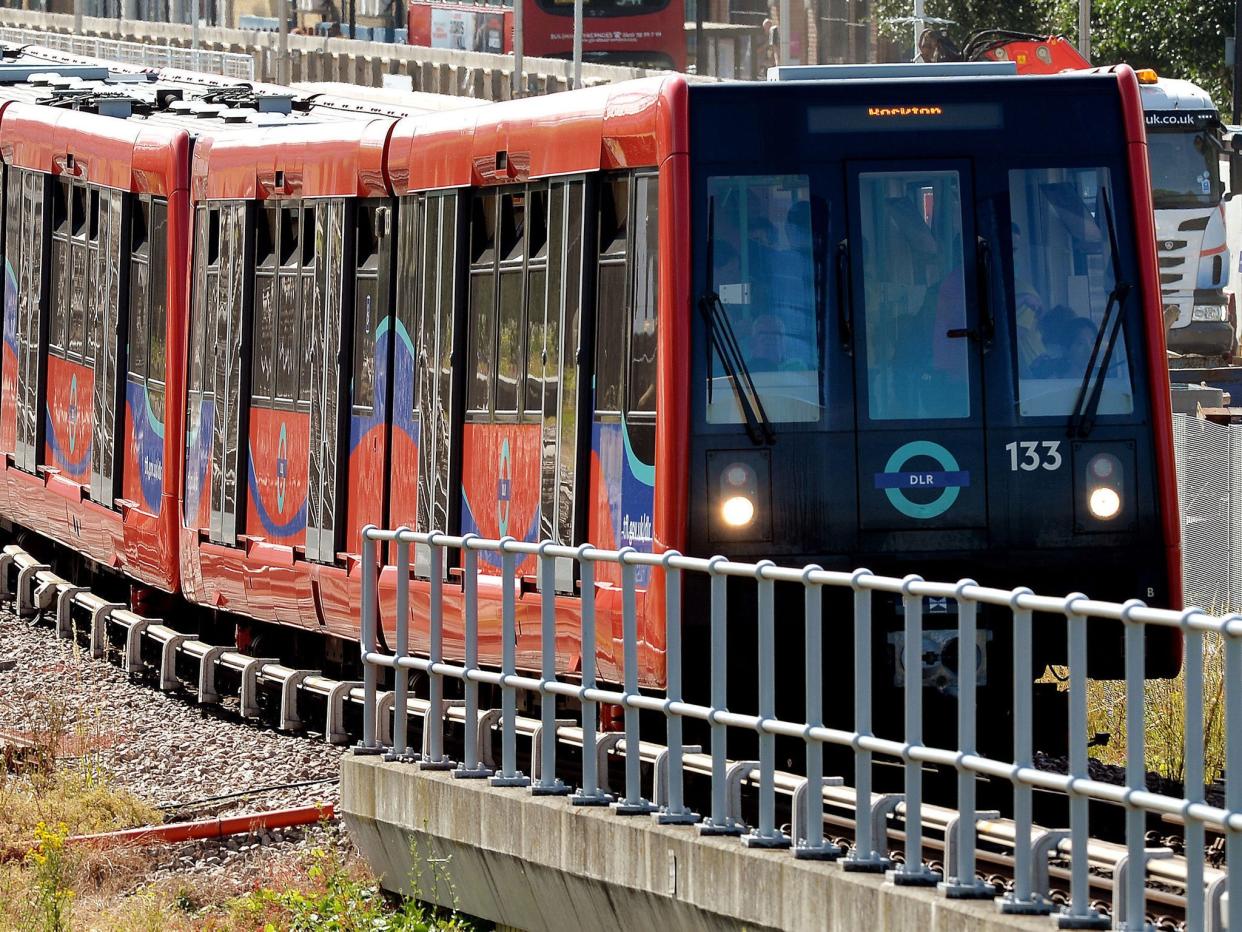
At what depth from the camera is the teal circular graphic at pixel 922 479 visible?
1119 cm

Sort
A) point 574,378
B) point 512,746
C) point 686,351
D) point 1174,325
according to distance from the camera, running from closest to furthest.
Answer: point 512,746, point 686,351, point 574,378, point 1174,325

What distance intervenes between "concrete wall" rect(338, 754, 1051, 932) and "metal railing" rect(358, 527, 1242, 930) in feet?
0.36

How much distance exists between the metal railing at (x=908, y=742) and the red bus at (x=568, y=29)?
60886 mm

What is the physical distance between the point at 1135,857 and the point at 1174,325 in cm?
3035

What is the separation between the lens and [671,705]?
842 centimetres

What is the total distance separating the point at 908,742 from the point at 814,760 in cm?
49

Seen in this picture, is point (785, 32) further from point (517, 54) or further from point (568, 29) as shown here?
point (568, 29)

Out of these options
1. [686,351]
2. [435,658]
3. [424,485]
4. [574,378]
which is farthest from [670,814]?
[424,485]

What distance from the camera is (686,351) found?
11000mm

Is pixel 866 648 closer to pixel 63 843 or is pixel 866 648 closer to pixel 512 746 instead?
pixel 512 746

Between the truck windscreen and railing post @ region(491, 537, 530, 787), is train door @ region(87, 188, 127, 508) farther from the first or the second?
the truck windscreen

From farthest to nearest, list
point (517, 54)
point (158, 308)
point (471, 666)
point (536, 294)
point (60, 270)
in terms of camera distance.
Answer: point (517, 54), point (60, 270), point (158, 308), point (536, 294), point (471, 666)

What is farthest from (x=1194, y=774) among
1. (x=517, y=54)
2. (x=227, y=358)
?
(x=517, y=54)

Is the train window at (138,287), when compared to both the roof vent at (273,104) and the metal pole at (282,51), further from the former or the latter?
the metal pole at (282,51)
